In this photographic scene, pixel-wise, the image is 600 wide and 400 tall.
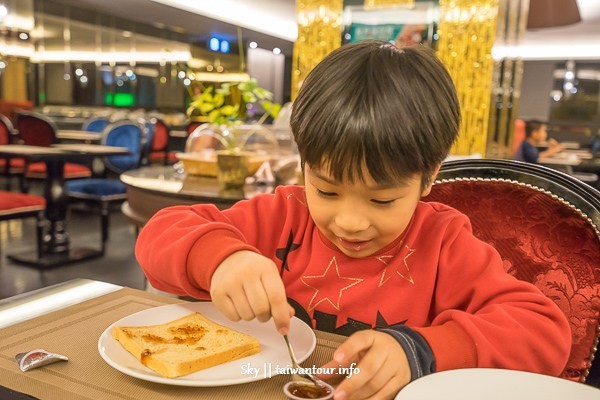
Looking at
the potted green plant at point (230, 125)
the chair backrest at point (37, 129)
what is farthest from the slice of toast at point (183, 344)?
the chair backrest at point (37, 129)

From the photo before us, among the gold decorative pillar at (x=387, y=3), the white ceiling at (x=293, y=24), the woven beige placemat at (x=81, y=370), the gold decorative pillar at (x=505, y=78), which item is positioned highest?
the white ceiling at (x=293, y=24)

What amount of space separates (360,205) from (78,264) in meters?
3.94

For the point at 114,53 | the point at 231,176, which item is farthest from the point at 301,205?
the point at 114,53

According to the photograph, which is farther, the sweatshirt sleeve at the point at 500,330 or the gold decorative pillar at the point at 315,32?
the gold decorative pillar at the point at 315,32

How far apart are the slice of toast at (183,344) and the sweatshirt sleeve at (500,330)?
26 centimetres

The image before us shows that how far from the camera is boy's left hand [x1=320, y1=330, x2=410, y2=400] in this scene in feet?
1.96

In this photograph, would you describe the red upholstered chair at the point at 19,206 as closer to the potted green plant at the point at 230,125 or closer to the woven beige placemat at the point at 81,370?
the potted green plant at the point at 230,125

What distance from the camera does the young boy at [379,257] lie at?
0.70m

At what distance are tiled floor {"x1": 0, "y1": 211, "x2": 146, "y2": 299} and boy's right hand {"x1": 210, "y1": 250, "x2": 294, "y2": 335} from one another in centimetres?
312

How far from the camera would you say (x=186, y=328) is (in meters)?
0.79

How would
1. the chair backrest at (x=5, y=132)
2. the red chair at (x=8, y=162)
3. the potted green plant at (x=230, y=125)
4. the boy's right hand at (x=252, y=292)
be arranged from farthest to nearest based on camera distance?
the chair backrest at (x=5, y=132)
the red chair at (x=8, y=162)
the potted green plant at (x=230, y=125)
the boy's right hand at (x=252, y=292)

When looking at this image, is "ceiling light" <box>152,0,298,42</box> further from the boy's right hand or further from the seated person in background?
the boy's right hand

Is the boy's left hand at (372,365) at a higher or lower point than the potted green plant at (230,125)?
lower

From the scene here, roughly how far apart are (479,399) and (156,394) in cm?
37
